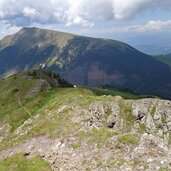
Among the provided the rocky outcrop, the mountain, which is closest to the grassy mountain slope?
the mountain

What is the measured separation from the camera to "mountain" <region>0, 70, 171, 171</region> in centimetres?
3366

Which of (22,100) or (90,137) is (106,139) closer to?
(90,137)

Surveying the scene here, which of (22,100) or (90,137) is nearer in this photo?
(90,137)

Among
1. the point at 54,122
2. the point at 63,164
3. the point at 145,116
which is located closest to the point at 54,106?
the point at 54,122

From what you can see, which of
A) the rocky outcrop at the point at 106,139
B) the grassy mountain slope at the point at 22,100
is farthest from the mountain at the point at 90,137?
the grassy mountain slope at the point at 22,100

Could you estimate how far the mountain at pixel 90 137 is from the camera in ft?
110

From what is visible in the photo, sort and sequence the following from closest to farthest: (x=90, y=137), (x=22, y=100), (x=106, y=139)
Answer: (x=106, y=139) < (x=90, y=137) < (x=22, y=100)

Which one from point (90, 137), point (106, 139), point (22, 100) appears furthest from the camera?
A: point (22, 100)

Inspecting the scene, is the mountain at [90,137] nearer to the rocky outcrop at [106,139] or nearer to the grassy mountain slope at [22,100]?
the rocky outcrop at [106,139]

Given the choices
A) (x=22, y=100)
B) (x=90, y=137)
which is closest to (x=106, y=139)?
(x=90, y=137)

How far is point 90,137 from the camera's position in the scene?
40.9m

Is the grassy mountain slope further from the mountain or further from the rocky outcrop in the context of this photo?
the rocky outcrop

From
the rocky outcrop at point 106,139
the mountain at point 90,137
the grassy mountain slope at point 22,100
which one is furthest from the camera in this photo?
the grassy mountain slope at point 22,100

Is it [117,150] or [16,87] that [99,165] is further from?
[16,87]
